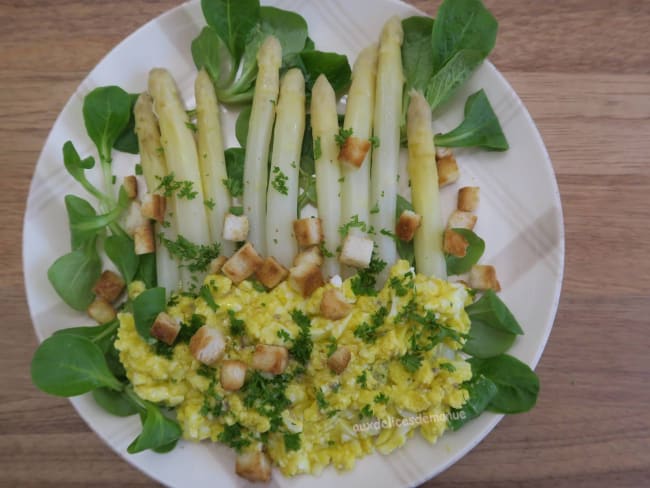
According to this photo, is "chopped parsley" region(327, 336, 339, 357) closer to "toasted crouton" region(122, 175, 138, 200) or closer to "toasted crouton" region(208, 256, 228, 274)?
"toasted crouton" region(208, 256, 228, 274)

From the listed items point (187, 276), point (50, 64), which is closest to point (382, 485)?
point (187, 276)

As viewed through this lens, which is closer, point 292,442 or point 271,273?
point 292,442

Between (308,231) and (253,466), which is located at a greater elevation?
(308,231)

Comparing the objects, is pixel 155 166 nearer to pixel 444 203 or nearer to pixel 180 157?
Result: pixel 180 157

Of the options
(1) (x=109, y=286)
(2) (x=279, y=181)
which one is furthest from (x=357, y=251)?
(1) (x=109, y=286)

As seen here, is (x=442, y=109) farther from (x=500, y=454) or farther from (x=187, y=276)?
(x=500, y=454)
